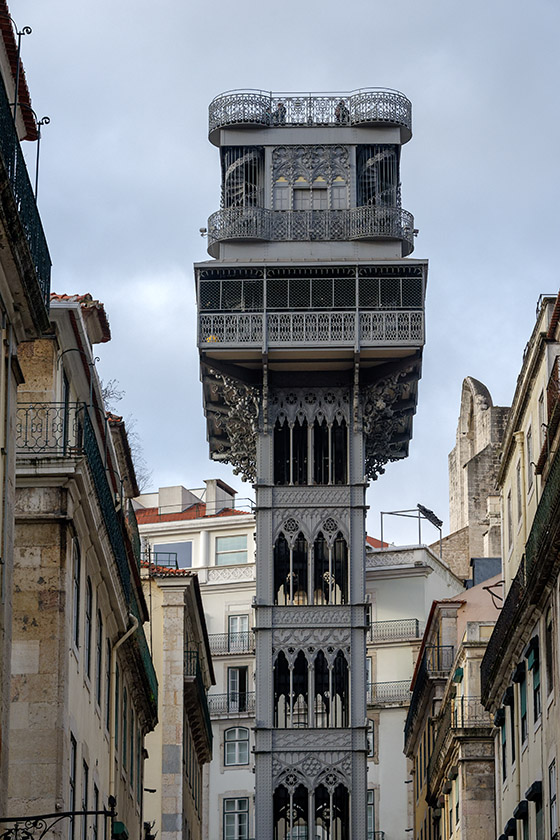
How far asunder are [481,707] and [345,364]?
19706 mm

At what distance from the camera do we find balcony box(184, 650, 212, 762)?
168 ft

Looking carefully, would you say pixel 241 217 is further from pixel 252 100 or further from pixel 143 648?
pixel 143 648

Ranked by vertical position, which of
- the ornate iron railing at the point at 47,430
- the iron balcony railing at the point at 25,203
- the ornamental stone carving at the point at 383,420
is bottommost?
the ornate iron railing at the point at 47,430

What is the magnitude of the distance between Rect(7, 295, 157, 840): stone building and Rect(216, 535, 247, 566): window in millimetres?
60758

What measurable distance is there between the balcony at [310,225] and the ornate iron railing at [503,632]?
84.5ft

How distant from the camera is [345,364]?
67.8 meters

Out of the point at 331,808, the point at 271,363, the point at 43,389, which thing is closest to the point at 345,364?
the point at 271,363

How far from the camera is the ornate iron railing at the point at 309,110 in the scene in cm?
7050

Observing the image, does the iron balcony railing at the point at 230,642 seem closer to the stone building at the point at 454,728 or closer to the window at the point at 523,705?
the stone building at the point at 454,728

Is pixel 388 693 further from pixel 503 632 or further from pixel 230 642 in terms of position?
pixel 503 632

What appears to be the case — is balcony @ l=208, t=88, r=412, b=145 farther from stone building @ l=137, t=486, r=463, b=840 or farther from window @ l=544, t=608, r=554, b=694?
window @ l=544, t=608, r=554, b=694

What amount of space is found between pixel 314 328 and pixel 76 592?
3961 cm

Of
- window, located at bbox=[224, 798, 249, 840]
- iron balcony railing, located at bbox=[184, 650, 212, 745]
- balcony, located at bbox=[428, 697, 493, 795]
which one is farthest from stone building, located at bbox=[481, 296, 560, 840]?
window, located at bbox=[224, 798, 249, 840]

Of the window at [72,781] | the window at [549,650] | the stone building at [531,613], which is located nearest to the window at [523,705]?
the stone building at [531,613]
